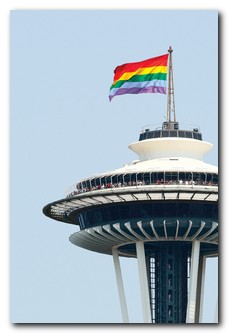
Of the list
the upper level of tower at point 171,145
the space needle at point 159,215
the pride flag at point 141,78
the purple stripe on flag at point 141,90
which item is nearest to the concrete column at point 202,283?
the space needle at point 159,215

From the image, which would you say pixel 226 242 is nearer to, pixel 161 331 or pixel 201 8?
pixel 161 331

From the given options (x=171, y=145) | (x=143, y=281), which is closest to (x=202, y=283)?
(x=143, y=281)

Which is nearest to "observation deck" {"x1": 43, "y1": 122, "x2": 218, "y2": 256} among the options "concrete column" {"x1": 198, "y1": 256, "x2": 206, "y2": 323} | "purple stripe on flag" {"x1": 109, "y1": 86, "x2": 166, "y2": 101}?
"concrete column" {"x1": 198, "y1": 256, "x2": 206, "y2": 323}

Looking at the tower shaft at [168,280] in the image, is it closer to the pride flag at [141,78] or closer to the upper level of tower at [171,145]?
the upper level of tower at [171,145]

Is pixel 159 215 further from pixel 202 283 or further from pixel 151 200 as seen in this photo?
pixel 202 283
